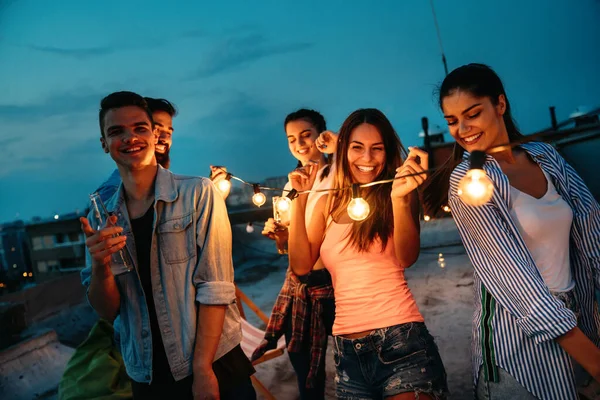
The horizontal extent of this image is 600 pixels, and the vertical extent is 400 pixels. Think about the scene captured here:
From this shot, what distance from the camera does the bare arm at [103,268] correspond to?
1758mm

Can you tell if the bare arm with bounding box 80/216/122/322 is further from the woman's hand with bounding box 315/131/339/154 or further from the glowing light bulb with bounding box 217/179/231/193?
the woman's hand with bounding box 315/131/339/154

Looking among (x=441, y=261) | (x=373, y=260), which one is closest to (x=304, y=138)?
(x=373, y=260)

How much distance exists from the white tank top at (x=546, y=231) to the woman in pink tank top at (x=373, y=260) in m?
0.48

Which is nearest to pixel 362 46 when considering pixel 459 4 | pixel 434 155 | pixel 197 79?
pixel 459 4

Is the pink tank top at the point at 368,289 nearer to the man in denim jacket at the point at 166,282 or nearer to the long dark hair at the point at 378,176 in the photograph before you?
the long dark hair at the point at 378,176

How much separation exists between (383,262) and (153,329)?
1370mm

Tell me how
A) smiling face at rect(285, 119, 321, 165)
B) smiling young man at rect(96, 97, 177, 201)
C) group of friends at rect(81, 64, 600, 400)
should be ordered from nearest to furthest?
group of friends at rect(81, 64, 600, 400)
smiling young man at rect(96, 97, 177, 201)
smiling face at rect(285, 119, 321, 165)

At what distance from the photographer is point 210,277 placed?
6.65 feet

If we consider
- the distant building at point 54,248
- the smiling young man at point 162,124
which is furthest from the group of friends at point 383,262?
the distant building at point 54,248

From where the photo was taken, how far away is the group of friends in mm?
1649

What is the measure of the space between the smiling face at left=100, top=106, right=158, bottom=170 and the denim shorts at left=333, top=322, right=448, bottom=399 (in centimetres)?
158

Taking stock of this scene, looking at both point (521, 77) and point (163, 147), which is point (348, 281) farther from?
point (521, 77)

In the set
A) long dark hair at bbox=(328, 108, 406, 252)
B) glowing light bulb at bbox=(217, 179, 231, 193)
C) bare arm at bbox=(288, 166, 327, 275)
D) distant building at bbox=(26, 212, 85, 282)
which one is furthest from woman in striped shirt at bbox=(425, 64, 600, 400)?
distant building at bbox=(26, 212, 85, 282)

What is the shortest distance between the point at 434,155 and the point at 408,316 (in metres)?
16.9
